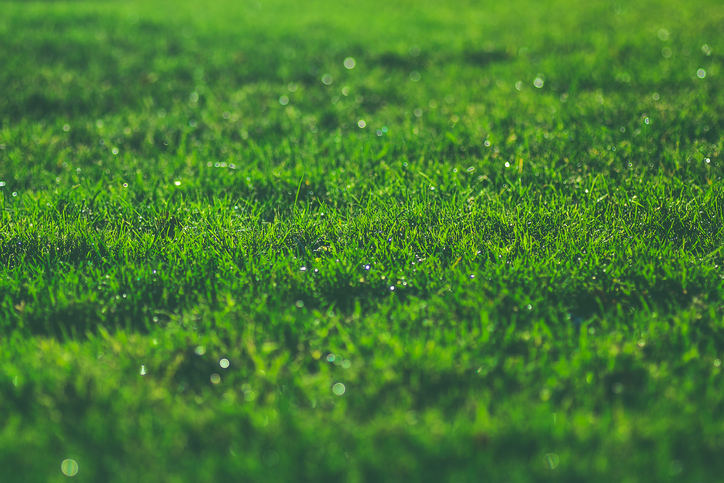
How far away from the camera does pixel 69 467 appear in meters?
1.58

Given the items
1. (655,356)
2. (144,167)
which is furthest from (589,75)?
(144,167)

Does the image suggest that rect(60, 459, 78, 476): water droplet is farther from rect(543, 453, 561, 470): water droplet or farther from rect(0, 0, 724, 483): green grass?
rect(543, 453, 561, 470): water droplet

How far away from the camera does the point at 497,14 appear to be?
22.0 ft

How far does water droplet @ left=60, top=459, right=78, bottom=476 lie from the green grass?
0.02 metres

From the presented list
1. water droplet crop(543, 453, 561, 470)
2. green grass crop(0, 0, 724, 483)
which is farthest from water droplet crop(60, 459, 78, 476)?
water droplet crop(543, 453, 561, 470)

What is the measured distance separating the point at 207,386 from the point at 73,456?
44cm

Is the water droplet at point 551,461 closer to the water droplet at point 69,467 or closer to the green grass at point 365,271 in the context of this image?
the green grass at point 365,271

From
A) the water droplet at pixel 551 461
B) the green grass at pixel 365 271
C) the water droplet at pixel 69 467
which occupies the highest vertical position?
the green grass at pixel 365 271

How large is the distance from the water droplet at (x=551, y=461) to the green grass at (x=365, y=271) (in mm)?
19

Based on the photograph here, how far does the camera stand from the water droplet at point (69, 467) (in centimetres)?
157

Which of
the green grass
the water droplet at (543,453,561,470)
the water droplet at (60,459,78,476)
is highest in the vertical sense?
the green grass

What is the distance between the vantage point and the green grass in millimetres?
1657

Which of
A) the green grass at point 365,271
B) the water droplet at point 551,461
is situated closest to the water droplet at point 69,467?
the green grass at point 365,271

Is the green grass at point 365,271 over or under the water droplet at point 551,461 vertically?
over
